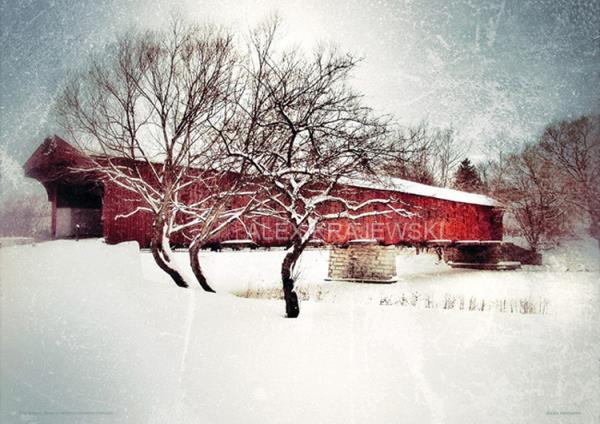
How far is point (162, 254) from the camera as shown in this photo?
688cm

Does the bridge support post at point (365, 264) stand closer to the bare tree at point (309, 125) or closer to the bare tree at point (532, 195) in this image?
the bare tree at point (532, 195)

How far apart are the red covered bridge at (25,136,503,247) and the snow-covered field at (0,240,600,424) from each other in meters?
1.58

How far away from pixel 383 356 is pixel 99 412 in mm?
2722

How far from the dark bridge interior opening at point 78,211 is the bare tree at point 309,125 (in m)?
3.68

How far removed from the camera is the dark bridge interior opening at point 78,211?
746cm

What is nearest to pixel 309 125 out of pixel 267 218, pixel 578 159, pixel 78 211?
pixel 267 218

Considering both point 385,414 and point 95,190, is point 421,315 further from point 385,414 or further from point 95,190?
point 95,190

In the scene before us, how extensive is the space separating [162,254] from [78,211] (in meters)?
2.63

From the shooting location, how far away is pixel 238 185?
6.54 m

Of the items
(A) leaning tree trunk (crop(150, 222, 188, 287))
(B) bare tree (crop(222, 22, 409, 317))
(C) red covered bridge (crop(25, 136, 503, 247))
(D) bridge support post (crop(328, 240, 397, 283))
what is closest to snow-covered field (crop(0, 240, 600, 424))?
(A) leaning tree trunk (crop(150, 222, 188, 287))

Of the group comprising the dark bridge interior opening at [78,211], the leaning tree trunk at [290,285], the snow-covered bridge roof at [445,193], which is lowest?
the leaning tree trunk at [290,285]

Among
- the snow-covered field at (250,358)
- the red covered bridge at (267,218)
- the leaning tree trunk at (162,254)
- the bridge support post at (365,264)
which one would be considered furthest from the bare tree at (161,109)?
the bridge support post at (365,264)

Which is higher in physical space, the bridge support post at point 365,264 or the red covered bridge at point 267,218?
the red covered bridge at point 267,218

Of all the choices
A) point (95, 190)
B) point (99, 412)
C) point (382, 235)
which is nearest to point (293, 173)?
point (99, 412)
